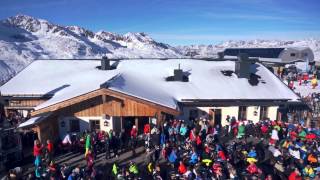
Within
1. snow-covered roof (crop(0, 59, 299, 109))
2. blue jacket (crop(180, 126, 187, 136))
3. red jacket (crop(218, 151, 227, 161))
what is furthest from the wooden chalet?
red jacket (crop(218, 151, 227, 161))

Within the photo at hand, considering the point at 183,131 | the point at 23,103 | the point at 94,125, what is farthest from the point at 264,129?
the point at 23,103

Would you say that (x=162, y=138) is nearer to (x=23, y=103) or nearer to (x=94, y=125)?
(x=94, y=125)

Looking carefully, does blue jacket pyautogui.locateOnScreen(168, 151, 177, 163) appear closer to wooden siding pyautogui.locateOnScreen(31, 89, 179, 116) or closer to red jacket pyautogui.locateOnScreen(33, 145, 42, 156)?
wooden siding pyautogui.locateOnScreen(31, 89, 179, 116)

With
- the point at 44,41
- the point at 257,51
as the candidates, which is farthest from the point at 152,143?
the point at 44,41

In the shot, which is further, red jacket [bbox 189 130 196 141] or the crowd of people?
red jacket [bbox 189 130 196 141]

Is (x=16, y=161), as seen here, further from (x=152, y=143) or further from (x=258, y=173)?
(x=258, y=173)

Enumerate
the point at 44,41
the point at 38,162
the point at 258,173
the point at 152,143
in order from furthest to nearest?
the point at 44,41, the point at 152,143, the point at 38,162, the point at 258,173
